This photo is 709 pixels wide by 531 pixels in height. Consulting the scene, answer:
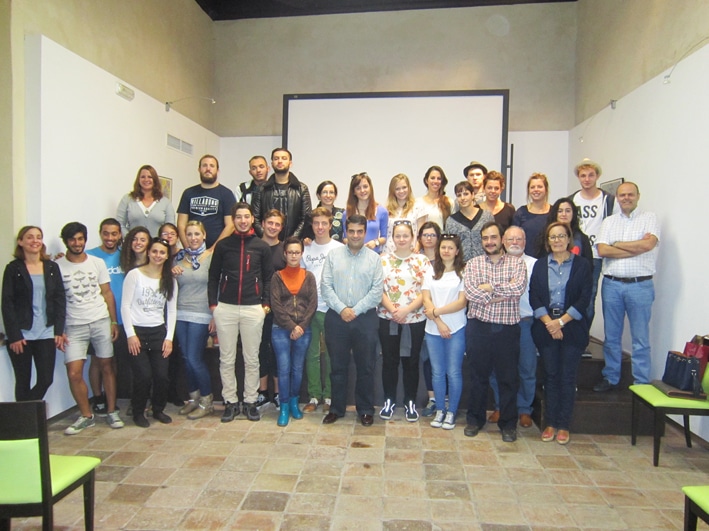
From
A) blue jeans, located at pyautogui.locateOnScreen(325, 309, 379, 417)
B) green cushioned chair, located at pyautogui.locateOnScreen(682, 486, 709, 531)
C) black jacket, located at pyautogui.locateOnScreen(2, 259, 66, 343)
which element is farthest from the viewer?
blue jeans, located at pyautogui.locateOnScreen(325, 309, 379, 417)

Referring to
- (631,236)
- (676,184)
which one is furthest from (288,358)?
(676,184)

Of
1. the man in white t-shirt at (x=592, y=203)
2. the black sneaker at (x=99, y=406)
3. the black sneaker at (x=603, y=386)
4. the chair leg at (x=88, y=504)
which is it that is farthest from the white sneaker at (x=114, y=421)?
the man in white t-shirt at (x=592, y=203)

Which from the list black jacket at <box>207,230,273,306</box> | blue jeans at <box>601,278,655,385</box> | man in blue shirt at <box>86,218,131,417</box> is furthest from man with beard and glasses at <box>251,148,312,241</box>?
blue jeans at <box>601,278,655,385</box>

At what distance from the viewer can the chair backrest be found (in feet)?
5.57

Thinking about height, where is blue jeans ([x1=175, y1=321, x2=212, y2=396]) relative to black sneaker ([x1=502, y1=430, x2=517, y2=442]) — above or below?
above

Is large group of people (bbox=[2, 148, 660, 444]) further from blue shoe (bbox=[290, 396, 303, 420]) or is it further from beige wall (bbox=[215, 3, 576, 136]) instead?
beige wall (bbox=[215, 3, 576, 136])

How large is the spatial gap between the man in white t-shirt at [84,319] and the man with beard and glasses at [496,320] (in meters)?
2.62

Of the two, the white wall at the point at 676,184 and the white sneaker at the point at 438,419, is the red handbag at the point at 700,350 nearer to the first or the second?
the white wall at the point at 676,184

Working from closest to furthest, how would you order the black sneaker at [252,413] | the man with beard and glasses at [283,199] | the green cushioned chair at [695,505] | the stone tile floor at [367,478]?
the green cushioned chair at [695,505], the stone tile floor at [367,478], the black sneaker at [252,413], the man with beard and glasses at [283,199]

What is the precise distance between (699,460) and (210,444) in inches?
127

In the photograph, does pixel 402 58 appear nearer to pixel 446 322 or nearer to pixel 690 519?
pixel 446 322

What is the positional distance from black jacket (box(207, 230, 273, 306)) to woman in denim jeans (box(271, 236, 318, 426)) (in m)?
0.10

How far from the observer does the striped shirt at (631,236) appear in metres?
3.70

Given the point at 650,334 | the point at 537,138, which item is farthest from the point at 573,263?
the point at 537,138
